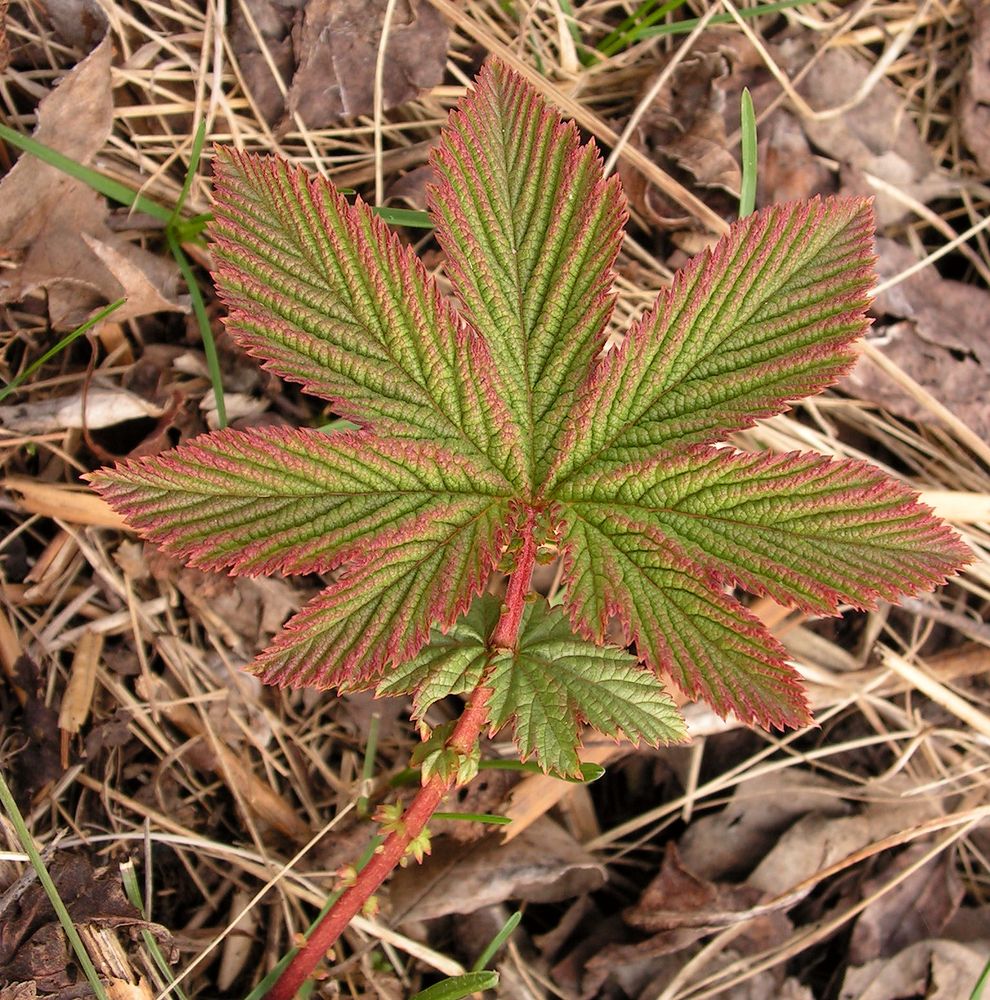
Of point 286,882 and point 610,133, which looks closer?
point 286,882

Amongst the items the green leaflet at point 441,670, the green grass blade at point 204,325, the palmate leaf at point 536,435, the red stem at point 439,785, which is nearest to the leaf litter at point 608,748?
the green grass blade at point 204,325

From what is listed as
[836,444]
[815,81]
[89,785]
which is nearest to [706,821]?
[836,444]

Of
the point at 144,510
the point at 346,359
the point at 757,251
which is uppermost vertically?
the point at 757,251

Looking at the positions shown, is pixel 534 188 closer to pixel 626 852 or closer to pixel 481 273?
pixel 481 273

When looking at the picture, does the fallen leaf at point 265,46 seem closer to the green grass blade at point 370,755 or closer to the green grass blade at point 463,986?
the green grass blade at point 370,755

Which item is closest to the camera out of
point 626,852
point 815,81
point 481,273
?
point 481,273

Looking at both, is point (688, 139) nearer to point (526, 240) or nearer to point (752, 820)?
point (526, 240)

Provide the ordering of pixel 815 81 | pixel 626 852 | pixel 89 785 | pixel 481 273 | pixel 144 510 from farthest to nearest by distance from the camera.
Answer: pixel 815 81 < pixel 626 852 < pixel 89 785 < pixel 481 273 < pixel 144 510

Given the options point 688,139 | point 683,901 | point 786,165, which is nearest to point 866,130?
point 786,165
